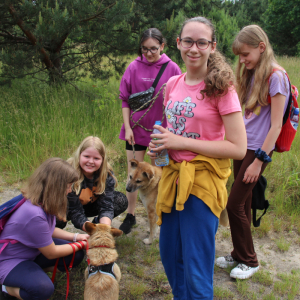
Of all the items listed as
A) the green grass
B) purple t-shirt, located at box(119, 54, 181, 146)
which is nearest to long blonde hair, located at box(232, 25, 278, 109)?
purple t-shirt, located at box(119, 54, 181, 146)

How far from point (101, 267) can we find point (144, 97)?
1.94 meters

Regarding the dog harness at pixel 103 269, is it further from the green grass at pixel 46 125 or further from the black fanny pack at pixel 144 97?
the green grass at pixel 46 125

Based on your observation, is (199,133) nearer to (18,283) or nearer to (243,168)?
(243,168)

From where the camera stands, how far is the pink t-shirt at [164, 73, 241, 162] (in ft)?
5.06

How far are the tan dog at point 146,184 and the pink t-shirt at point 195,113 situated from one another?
5.06 ft

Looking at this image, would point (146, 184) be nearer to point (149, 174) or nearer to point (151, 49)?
point (149, 174)

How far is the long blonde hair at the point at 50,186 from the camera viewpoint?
2.05m

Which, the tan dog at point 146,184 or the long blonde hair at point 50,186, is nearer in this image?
the long blonde hair at point 50,186

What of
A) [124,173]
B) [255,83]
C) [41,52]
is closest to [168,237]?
[255,83]

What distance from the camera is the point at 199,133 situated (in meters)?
1.66

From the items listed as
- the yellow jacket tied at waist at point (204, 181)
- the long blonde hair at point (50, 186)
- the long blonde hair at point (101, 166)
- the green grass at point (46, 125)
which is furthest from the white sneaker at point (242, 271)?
the green grass at point (46, 125)

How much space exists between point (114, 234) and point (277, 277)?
1.85 metres

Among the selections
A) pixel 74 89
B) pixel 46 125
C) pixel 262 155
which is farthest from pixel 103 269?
pixel 74 89

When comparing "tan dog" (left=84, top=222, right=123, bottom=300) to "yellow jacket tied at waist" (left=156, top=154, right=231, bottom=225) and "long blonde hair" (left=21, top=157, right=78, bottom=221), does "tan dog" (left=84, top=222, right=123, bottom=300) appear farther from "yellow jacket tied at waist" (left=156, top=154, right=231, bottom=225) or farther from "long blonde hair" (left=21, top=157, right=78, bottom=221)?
"yellow jacket tied at waist" (left=156, top=154, right=231, bottom=225)
